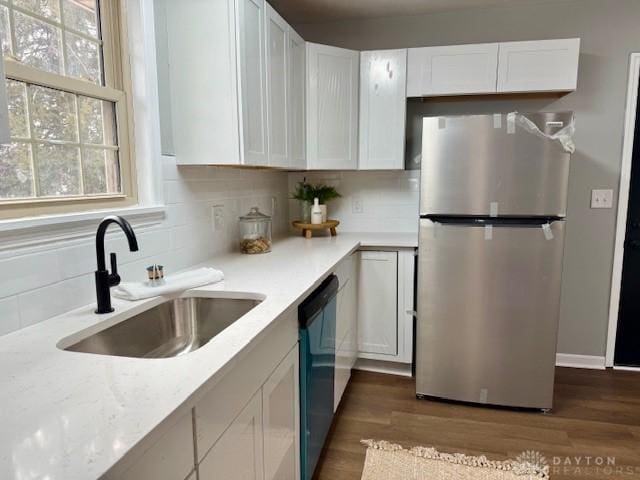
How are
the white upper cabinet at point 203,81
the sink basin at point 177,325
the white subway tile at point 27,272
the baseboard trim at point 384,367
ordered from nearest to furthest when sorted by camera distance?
the white subway tile at point 27,272 < the sink basin at point 177,325 < the white upper cabinet at point 203,81 < the baseboard trim at point 384,367

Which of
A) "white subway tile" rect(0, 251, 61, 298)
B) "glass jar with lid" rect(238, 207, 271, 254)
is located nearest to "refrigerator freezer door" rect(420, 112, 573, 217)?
"glass jar with lid" rect(238, 207, 271, 254)

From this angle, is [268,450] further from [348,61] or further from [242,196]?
[348,61]

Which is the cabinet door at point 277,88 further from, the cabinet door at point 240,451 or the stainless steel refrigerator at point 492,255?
the cabinet door at point 240,451

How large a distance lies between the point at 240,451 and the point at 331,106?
2200mm

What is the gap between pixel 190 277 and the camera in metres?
1.58

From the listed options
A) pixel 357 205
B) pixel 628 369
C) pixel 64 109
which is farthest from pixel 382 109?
pixel 628 369

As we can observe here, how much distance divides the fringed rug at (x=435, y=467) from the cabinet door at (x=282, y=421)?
0.52 metres

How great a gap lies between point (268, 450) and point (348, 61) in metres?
2.35

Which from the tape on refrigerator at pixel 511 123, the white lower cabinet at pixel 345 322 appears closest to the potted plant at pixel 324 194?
the white lower cabinet at pixel 345 322

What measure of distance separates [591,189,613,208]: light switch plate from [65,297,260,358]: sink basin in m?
2.44

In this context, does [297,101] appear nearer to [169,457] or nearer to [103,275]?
[103,275]

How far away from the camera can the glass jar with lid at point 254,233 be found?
7.55ft

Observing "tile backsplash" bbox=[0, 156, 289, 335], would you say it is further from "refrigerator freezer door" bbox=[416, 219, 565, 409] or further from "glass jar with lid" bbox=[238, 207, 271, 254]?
"refrigerator freezer door" bbox=[416, 219, 565, 409]

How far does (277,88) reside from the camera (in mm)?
2234
